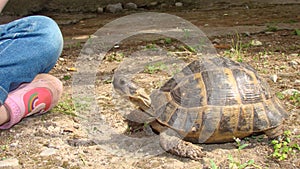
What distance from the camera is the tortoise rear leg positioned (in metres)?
2.55

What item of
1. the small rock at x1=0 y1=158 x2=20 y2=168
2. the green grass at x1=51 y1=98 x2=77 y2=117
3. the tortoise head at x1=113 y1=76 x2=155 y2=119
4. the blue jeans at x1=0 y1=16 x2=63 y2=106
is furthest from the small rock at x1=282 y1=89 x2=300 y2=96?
the small rock at x1=0 y1=158 x2=20 y2=168

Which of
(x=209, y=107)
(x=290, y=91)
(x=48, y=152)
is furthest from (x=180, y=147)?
(x=290, y=91)

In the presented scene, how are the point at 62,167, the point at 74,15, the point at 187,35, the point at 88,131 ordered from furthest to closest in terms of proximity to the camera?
the point at 74,15
the point at 187,35
the point at 88,131
the point at 62,167

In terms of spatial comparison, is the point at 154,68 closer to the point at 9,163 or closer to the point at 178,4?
the point at 9,163

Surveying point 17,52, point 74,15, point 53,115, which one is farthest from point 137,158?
point 74,15

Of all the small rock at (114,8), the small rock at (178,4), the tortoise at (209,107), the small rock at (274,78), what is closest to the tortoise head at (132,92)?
the tortoise at (209,107)

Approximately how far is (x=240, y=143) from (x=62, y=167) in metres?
1.01

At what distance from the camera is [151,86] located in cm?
356

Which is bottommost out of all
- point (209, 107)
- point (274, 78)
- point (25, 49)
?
point (274, 78)

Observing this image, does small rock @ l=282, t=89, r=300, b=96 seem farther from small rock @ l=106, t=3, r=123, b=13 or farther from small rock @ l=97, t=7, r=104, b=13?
small rock @ l=97, t=7, r=104, b=13

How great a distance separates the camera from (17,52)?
298cm

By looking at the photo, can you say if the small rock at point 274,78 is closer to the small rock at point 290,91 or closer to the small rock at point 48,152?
the small rock at point 290,91

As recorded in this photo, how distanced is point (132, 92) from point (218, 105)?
474 mm

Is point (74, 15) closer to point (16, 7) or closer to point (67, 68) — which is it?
point (16, 7)
